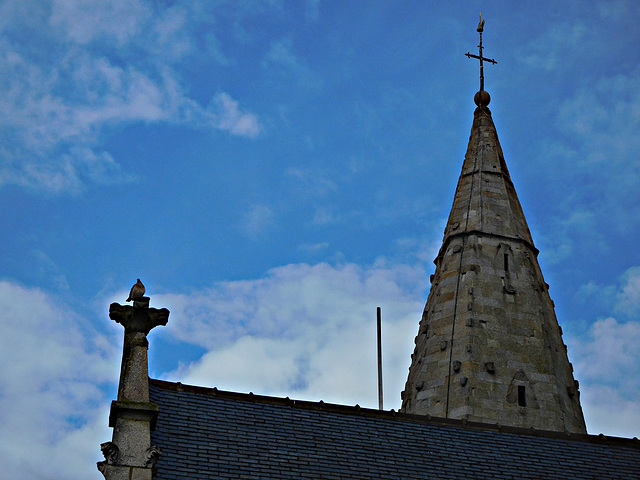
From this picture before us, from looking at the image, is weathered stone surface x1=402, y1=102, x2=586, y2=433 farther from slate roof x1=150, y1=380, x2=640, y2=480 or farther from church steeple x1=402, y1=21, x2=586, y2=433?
slate roof x1=150, y1=380, x2=640, y2=480

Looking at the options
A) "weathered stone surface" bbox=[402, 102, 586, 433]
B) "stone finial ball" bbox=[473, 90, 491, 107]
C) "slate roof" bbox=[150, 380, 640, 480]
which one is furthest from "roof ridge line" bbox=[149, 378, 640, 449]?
"stone finial ball" bbox=[473, 90, 491, 107]

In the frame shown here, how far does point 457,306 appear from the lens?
51.4 meters

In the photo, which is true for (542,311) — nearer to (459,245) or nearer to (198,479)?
(459,245)

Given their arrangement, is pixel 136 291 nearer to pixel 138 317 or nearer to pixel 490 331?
pixel 138 317

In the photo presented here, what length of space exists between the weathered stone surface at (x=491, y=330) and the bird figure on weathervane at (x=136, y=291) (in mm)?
20372

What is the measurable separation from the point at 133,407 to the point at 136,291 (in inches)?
129

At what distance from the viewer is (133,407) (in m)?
27.9

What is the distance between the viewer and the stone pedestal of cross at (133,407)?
87.8ft

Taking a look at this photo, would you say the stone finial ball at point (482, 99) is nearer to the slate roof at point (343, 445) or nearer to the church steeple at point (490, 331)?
the church steeple at point (490, 331)

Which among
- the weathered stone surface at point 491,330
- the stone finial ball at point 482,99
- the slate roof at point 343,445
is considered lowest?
the slate roof at point 343,445

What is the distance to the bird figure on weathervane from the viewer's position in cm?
2995

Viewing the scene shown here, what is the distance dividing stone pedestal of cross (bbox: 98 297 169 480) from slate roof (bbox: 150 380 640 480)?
608 mm

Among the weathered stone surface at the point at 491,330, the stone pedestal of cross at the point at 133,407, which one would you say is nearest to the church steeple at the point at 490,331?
the weathered stone surface at the point at 491,330

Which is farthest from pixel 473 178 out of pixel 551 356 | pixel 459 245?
pixel 551 356
